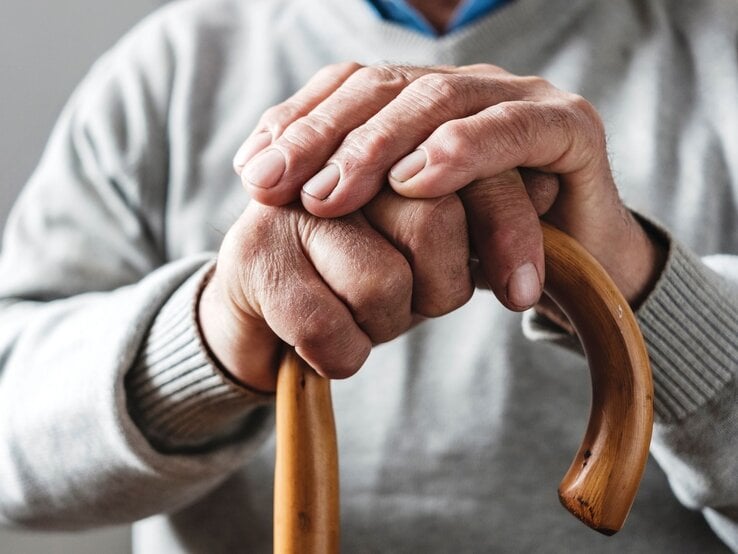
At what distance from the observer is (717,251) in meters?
0.79

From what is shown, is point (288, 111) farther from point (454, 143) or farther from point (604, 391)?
point (604, 391)

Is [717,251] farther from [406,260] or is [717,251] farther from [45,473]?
[45,473]

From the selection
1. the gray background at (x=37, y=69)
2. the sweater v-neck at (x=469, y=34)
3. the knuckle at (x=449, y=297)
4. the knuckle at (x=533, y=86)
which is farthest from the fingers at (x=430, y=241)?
the gray background at (x=37, y=69)

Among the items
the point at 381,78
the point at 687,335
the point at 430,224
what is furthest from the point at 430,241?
the point at 687,335

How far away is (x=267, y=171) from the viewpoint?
0.42 m

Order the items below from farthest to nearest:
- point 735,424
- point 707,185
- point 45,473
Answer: point 707,185 → point 45,473 → point 735,424

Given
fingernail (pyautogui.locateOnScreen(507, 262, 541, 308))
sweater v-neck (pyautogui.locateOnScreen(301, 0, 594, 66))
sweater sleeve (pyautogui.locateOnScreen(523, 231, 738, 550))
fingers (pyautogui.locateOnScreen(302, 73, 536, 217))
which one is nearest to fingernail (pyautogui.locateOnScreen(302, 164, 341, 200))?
fingers (pyautogui.locateOnScreen(302, 73, 536, 217))

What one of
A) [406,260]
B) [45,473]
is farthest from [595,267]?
[45,473]

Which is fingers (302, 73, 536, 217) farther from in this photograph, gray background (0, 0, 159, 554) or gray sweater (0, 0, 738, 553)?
gray background (0, 0, 159, 554)

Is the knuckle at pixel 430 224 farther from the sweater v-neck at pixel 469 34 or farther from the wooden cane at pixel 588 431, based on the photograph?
the sweater v-neck at pixel 469 34

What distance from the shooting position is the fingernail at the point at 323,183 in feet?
1.34

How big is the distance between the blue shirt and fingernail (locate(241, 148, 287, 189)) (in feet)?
1.63

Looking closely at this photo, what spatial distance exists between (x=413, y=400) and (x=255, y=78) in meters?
0.39

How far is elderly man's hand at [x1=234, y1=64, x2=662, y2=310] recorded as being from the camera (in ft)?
1.34
